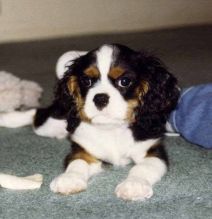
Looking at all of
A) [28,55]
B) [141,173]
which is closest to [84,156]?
[141,173]

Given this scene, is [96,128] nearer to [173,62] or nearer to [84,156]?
[84,156]

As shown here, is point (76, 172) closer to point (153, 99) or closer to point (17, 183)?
point (17, 183)

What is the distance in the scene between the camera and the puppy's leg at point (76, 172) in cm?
209

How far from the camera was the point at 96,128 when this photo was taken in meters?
2.42

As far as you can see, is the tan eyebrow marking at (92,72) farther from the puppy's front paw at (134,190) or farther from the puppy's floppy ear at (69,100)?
the puppy's front paw at (134,190)

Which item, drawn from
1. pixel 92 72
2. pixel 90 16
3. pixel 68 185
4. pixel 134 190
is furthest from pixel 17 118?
pixel 90 16

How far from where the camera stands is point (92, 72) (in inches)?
88.4

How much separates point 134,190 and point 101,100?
0.39 meters

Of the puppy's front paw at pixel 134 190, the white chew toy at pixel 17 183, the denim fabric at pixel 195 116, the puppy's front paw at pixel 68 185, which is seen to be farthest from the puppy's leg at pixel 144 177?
the white chew toy at pixel 17 183

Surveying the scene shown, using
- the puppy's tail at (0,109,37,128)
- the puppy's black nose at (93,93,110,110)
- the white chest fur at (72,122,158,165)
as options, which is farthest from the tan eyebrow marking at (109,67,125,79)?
the puppy's tail at (0,109,37,128)

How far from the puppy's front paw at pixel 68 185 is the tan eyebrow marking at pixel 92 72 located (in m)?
0.43

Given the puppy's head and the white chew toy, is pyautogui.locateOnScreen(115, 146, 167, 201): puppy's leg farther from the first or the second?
the white chew toy

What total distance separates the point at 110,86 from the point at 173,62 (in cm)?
254

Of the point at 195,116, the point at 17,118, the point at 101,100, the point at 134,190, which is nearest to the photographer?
the point at 134,190
